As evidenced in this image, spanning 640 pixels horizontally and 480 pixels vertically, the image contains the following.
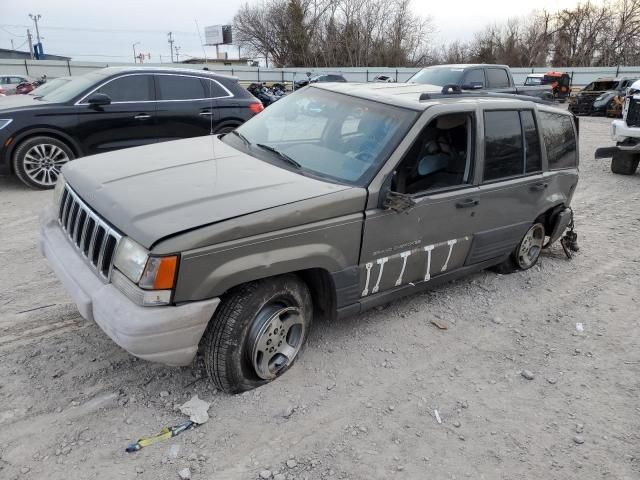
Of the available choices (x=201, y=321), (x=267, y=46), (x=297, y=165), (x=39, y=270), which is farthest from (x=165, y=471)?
(x=267, y=46)

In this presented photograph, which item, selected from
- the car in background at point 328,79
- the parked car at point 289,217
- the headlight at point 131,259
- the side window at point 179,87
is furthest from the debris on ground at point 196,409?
the side window at point 179,87

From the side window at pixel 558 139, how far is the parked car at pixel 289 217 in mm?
53

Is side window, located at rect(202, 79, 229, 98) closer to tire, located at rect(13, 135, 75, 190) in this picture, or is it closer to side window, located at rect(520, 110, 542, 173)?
tire, located at rect(13, 135, 75, 190)

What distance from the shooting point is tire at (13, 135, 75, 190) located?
6934 mm

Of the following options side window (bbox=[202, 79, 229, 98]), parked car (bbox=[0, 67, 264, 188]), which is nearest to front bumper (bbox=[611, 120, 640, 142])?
parked car (bbox=[0, 67, 264, 188])

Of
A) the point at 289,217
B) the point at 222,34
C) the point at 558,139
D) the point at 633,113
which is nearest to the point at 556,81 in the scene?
the point at 222,34

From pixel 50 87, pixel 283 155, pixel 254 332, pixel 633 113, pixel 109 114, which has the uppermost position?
pixel 50 87

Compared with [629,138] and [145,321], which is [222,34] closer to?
[629,138]

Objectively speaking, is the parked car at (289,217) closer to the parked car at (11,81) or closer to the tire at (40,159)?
the tire at (40,159)

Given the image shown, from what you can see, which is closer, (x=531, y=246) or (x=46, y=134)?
(x=531, y=246)

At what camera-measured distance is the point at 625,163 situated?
10180 millimetres

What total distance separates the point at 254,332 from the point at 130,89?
604 centimetres

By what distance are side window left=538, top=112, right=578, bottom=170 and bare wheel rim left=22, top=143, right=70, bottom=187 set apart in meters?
6.20

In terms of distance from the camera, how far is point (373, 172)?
3334 millimetres
